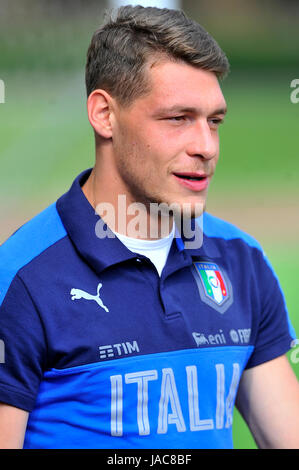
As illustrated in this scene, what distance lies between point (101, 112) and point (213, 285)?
1.53 feet

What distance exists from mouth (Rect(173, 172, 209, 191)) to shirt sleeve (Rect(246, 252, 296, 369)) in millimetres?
325

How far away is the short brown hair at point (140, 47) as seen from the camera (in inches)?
61.1

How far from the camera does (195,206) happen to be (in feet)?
5.16

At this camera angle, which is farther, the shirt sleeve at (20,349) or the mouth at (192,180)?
the mouth at (192,180)

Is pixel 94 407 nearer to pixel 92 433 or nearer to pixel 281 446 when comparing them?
pixel 92 433

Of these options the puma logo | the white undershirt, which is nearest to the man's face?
the white undershirt

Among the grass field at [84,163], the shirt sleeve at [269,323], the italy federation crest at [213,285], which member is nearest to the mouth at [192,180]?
the italy federation crest at [213,285]

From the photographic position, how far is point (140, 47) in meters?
1.58

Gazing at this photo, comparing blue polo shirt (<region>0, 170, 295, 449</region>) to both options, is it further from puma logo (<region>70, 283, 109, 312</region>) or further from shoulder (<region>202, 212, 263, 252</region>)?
shoulder (<region>202, 212, 263, 252</region>)

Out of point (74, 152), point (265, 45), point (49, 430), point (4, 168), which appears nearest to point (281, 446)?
point (49, 430)

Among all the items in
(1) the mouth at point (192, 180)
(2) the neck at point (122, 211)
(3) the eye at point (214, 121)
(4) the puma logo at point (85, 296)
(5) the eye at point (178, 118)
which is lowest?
(4) the puma logo at point (85, 296)

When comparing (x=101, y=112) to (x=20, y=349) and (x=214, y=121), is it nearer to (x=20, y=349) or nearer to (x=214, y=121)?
(x=214, y=121)

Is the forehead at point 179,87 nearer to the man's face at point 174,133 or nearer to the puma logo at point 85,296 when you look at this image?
the man's face at point 174,133

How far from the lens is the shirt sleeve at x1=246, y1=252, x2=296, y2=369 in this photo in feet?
5.74
